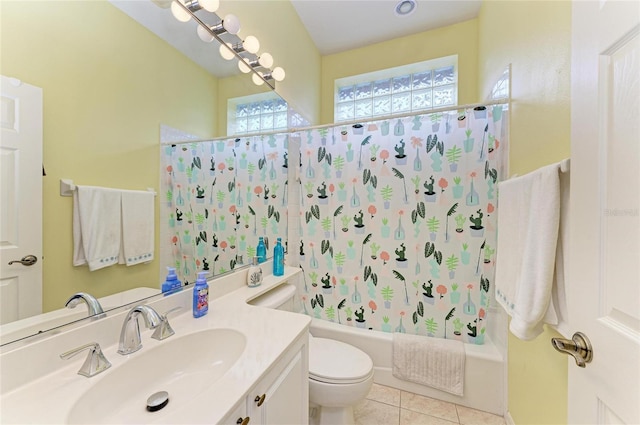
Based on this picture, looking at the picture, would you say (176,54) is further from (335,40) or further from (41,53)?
(335,40)

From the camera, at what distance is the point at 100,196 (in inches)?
31.4

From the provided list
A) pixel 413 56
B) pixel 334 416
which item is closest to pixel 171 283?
pixel 334 416

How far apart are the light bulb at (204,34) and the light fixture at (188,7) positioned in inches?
2.5

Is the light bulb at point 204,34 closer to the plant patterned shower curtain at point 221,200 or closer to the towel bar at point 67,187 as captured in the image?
the plant patterned shower curtain at point 221,200

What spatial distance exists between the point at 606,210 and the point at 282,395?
1.02 metres

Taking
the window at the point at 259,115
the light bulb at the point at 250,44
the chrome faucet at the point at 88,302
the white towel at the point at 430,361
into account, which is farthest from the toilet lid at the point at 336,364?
the light bulb at the point at 250,44

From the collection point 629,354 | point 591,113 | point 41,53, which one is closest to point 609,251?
point 629,354

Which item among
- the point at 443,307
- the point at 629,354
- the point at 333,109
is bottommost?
the point at 443,307

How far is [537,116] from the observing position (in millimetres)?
1137

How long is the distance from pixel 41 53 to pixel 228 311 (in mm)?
1005

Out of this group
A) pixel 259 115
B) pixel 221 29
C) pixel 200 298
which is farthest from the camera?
pixel 259 115

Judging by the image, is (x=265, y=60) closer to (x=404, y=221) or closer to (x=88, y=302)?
(x=404, y=221)

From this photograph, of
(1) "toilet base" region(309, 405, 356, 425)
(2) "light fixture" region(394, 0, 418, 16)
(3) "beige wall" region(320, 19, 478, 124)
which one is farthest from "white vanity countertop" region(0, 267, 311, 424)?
(2) "light fixture" region(394, 0, 418, 16)

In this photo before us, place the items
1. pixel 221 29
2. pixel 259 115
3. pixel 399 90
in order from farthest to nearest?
pixel 399 90 → pixel 259 115 → pixel 221 29
